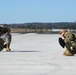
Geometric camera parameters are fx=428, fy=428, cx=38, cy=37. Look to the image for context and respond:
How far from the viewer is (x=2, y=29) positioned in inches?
963

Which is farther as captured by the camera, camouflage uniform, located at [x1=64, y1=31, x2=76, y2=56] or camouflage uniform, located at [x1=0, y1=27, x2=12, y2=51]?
camouflage uniform, located at [x1=0, y1=27, x2=12, y2=51]

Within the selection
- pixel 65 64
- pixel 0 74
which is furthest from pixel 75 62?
pixel 0 74

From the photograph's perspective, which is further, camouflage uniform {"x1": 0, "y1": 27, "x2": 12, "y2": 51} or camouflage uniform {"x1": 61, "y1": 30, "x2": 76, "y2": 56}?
camouflage uniform {"x1": 0, "y1": 27, "x2": 12, "y2": 51}

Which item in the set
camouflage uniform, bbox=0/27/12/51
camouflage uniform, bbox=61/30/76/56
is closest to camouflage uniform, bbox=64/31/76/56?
camouflage uniform, bbox=61/30/76/56

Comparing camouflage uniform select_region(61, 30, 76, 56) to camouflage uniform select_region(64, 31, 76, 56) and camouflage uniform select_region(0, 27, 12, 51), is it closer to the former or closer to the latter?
camouflage uniform select_region(64, 31, 76, 56)

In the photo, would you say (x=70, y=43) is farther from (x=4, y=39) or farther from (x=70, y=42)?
(x=4, y=39)

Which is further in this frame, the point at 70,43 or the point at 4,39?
the point at 4,39

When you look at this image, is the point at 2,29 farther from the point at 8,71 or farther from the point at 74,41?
the point at 8,71

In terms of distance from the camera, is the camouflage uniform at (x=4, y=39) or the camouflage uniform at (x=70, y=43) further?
the camouflage uniform at (x=4, y=39)

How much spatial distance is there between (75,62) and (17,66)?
2.84 meters

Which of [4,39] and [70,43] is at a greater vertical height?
[4,39]

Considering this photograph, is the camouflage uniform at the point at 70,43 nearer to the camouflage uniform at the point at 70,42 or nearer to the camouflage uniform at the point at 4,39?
the camouflage uniform at the point at 70,42

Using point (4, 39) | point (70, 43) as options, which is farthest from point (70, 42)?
point (4, 39)

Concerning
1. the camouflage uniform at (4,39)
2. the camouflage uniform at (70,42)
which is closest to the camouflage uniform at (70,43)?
the camouflage uniform at (70,42)
